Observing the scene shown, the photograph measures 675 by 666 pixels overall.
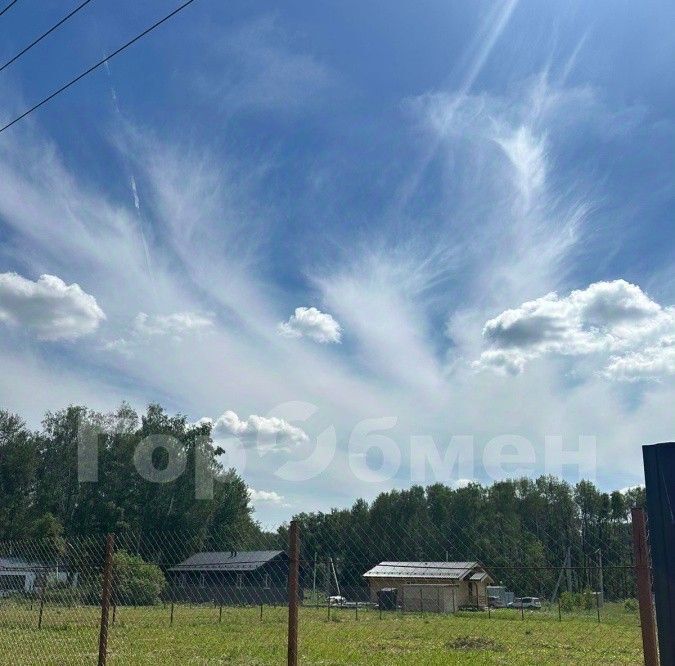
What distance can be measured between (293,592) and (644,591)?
2.78 metres

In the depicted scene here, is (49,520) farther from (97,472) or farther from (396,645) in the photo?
(396,645)

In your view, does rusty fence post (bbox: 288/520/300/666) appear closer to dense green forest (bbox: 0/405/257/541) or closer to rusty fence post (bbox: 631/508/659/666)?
rusty fence post (bbox: 631/508/659/666)

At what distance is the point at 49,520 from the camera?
5094cm

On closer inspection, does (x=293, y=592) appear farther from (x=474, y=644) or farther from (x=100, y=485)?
(x=100, y=485)

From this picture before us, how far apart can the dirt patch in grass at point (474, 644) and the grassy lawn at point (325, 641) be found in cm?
2

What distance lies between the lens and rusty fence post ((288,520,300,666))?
5691mm

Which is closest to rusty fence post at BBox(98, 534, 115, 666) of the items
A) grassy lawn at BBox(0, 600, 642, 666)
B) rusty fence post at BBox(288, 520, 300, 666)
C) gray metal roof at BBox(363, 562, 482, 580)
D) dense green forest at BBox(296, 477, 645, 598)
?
rusty fence post at BBox(288, 520, 300, 666)

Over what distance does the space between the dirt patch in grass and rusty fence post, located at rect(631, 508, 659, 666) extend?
40.8 feet

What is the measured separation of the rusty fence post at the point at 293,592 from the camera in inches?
224

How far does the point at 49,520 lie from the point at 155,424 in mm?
10407

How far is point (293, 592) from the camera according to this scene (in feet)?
19.1

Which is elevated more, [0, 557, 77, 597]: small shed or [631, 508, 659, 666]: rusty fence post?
[631, 508, 659, 666]: rusty fence post

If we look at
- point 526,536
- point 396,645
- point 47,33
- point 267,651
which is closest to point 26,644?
point 267,651

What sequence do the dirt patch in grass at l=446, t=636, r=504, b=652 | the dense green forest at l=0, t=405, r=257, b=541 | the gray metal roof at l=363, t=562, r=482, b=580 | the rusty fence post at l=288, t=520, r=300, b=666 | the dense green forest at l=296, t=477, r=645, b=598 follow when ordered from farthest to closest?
the dense green forest at l=0, t=405, r=257, b=541, the dense green forest at l=296, t=477, r=645, b=598, the dirt patch in grass at l=446, t=636, r=504, b=652, the gray metal roof at l=363, t=562, r=482, b=580, the rusty fence post at l=288, t=520, r=300, b=666
